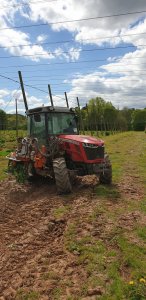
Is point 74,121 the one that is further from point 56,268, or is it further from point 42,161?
point 56,268

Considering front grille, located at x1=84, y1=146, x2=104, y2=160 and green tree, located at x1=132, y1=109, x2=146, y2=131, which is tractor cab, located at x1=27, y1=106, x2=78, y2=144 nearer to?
front grille, located at x1=84, y1=146, x2=104, y2=160

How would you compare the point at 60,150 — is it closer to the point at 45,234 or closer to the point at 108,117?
the point at 45,234

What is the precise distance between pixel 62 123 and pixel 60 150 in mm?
1107

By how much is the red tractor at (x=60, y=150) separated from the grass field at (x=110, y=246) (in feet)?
2.88

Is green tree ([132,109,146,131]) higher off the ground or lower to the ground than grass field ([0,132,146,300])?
higher

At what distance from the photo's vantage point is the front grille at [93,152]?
10.5 m

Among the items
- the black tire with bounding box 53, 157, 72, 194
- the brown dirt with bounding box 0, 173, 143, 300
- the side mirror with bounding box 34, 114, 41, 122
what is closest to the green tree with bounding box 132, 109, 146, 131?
the side mirror with bounding box 34, 114, 41, 122

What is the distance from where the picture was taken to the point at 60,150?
10.9m

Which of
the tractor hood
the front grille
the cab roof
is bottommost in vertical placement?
the front grille

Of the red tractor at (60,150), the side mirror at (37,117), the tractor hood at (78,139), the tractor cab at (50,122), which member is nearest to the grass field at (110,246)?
the red tractor at (60,150)

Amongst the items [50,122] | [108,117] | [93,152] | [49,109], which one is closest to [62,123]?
[50,122]

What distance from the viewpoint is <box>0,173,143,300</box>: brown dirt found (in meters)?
4.81

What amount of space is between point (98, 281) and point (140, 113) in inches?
4172

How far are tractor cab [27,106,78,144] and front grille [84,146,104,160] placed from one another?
1.33 meters
